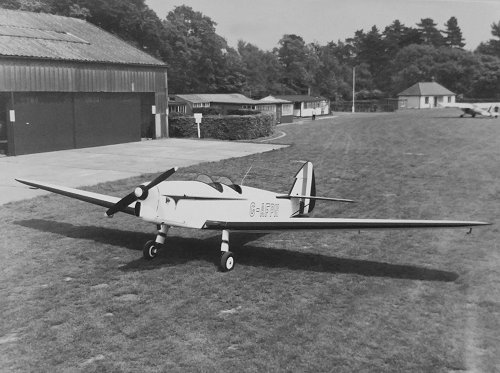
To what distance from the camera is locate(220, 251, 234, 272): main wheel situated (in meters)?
11.4

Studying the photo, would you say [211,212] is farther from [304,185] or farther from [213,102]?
[213,102]

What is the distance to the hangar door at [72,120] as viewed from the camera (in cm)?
3397

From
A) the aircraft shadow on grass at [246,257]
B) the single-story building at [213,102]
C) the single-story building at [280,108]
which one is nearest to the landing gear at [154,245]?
the aircraft shadow on grass at [246,257]

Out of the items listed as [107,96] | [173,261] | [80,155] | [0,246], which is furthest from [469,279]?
[107,96]

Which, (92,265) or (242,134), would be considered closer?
(92,265)

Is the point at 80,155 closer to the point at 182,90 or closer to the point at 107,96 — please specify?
the point at 107,96

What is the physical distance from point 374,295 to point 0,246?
9.09 metres

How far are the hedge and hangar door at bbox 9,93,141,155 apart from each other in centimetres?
462

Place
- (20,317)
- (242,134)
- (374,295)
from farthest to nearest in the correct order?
1. (242,134)
2. (374,295)
3. (20,317)

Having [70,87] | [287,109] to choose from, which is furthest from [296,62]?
[70,87]

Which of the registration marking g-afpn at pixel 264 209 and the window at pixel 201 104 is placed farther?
the window at pixel 201 104

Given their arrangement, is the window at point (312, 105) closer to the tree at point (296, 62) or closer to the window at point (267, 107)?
the window at point (267, 107)

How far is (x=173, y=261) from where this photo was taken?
12.1 metres

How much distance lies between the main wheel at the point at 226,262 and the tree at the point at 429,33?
201 meters
